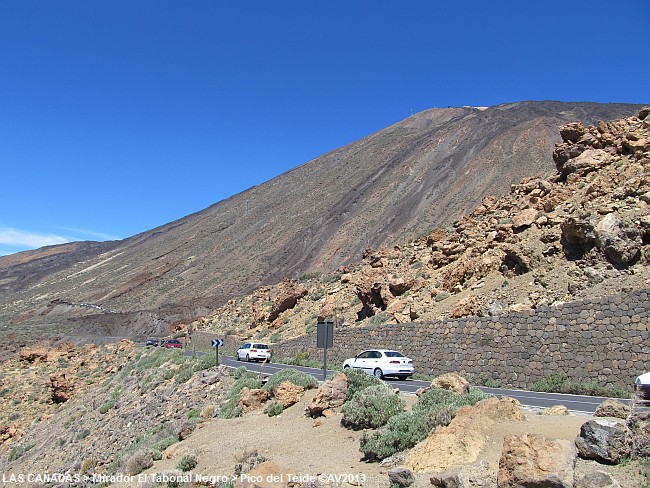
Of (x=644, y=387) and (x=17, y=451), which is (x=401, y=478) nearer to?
(x=644, y=387)

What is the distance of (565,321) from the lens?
16.9 m

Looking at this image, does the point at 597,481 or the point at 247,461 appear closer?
the point at 597,481

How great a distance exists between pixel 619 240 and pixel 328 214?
6308 cm

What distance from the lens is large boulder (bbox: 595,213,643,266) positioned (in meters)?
17.8

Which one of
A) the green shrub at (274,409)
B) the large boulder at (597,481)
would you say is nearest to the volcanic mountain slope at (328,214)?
the green shrub at (274,409)

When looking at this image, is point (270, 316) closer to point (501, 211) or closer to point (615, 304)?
point (501, 211)

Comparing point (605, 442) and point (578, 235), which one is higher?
point (578, 235)

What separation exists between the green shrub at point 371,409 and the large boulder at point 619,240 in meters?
11.2

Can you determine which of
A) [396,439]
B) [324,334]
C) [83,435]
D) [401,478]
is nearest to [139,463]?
[324,334]

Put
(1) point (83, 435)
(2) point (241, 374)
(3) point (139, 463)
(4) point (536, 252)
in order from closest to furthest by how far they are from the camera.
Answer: (3) point (139, 463)
(2) point (241, 374)
(4) point (536, 252)
(1) point (83, 435)

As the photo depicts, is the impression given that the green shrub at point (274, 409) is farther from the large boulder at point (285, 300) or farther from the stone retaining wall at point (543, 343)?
the large boulder at point (285, 300)

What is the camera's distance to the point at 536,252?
70.5 ft

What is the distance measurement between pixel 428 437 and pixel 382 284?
20.0m

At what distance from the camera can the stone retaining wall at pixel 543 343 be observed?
15.3 meters
